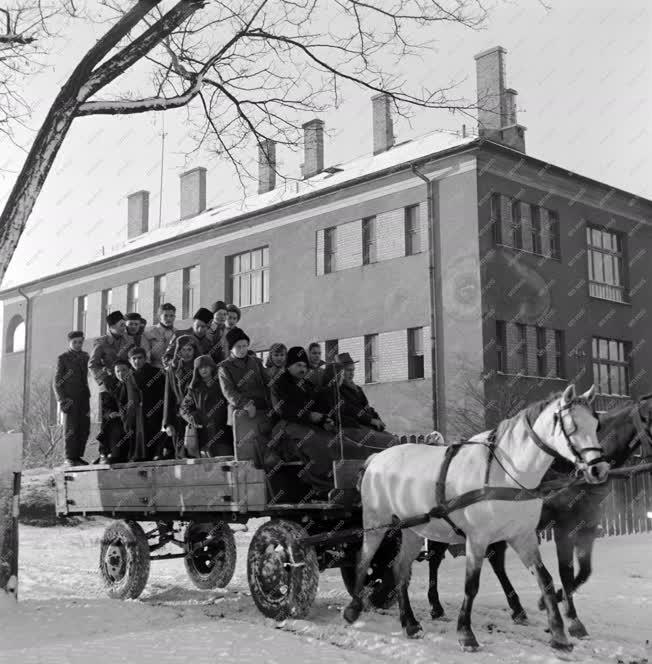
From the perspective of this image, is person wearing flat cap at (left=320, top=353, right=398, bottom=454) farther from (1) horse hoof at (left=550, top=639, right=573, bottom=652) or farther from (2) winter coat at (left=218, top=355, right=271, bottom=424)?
(1) horse hoof at (left=550, top=639, right=573, bottom=652)

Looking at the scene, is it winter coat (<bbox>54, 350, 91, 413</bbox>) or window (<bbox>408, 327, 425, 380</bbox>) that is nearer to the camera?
winter coat (<bbox>54, 350, 91, 413</bbox>)

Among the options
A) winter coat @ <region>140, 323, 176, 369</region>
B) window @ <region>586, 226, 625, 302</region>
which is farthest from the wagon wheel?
window @ <region>586, 226, 625, 302</region>

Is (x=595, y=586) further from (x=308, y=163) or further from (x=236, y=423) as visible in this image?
(x=308, y=163)

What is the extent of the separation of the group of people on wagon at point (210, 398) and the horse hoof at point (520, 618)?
199 cm

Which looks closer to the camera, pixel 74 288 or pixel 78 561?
pixel 78 561

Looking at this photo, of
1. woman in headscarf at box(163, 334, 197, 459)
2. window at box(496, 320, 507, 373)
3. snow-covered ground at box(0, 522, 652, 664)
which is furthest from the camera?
window at box(496, 320, 507, 373)

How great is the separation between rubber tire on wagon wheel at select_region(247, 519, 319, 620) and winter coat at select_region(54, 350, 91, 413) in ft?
15.3

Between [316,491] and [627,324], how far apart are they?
67.0 ft

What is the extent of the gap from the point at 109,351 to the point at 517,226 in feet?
50.0

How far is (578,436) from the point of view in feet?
21.6

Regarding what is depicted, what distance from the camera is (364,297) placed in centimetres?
2522

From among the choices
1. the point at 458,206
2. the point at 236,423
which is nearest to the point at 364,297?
the point at 458,206

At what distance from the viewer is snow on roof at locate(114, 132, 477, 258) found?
992 inches

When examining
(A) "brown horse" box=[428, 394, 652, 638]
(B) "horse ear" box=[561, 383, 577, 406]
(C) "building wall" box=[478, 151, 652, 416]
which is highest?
(C) "building wall" box=[478, 151, 652, 416]
